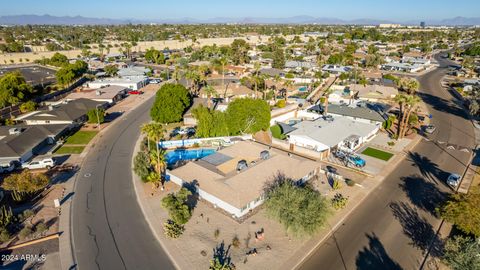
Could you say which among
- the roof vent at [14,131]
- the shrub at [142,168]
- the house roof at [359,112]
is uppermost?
the roof vent at [14,131]

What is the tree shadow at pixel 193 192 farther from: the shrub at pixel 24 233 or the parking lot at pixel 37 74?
the parking lot at pixel 37 74

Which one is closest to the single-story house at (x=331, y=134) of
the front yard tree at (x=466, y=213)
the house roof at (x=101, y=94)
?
the front yard tree at (x=466, y=213)

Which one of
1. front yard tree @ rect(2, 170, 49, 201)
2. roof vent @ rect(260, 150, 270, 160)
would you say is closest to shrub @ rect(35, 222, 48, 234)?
front yard tree @ rect(2, 170, 49, 201)

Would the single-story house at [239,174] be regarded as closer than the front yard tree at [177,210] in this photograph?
No

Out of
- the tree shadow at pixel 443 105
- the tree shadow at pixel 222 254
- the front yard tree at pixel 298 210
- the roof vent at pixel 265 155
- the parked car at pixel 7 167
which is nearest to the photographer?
the tree shadow at pixel 222 254

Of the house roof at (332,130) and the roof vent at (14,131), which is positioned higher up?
the roof vent at (14,131)

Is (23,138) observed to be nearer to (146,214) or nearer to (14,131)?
(14,131)

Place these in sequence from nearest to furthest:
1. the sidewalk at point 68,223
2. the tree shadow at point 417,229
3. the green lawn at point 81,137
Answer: the sidewalk at point 68,223 → the tree shadow at point 417,229 → the green lawn at point 81,137
